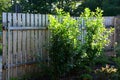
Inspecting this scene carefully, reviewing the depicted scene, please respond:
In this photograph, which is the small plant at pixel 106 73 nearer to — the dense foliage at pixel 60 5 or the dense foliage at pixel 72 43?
the dense foliage at pixel 72 43

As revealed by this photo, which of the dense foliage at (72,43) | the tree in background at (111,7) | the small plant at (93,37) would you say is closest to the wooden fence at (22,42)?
the dense foliage at (72,43)

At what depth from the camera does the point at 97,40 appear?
28.6ft

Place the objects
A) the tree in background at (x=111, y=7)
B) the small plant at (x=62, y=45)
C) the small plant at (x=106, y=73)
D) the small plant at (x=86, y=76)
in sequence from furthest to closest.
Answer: the tree in background at (x=111, y=7) < the small plant at (x=106, y=73) < the small plant at (x=86, y=76) < the small plant at (x=62, y=45)

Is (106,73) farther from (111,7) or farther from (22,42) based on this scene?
(111,7)

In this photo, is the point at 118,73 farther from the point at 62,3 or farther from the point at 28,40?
the point at 62,3

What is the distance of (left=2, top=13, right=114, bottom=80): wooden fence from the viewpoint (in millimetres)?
7361

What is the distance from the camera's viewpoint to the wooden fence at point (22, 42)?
7.36m

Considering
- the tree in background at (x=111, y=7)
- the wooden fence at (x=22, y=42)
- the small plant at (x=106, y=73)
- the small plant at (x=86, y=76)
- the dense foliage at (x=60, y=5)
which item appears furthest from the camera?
the dense foliage at (x=60, y=5)

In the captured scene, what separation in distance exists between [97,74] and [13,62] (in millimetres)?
2432

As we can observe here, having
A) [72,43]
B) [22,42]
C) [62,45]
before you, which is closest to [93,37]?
[72,43]

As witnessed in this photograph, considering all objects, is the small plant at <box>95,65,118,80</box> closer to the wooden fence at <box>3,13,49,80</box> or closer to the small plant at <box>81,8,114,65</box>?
the small plant at <box>81,8,114,65</box>

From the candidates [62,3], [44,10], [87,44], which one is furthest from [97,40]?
[62,3]

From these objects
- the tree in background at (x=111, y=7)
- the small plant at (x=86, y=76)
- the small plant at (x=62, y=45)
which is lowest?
the small plant at (x=86, y=76)

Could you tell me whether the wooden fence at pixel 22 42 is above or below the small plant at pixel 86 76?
above
